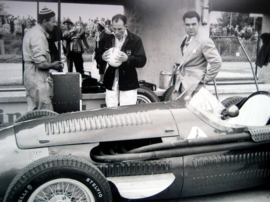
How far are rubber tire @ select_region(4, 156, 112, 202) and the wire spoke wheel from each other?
0.03m

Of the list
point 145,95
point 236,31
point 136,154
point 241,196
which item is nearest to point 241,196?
point 241,196

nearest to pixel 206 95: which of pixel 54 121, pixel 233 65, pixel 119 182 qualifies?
pixel 119 182

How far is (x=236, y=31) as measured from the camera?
12.1 metres

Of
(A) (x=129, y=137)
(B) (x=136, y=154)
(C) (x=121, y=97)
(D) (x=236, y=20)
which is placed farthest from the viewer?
(D) (x=236, y=20)

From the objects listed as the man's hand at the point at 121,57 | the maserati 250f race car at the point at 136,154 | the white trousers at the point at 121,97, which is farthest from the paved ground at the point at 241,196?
the man's hand at the point at 121,57

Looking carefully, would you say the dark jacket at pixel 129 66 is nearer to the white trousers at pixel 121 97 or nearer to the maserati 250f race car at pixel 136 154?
the white trousers at pixel 121 97

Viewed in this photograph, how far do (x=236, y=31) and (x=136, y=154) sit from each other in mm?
10784

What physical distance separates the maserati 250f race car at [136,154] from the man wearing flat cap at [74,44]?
5.40 m

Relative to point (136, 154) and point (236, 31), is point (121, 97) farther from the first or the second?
point (236, 31)

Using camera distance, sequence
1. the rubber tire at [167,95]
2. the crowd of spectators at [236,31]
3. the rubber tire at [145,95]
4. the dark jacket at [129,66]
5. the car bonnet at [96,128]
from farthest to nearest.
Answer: the crowd of spectators at [236,31]
the rubber tire at [167,95]
the rubber tire at [145,95]
the dark jacket at [129,66]
the car bonnet at [96,128]

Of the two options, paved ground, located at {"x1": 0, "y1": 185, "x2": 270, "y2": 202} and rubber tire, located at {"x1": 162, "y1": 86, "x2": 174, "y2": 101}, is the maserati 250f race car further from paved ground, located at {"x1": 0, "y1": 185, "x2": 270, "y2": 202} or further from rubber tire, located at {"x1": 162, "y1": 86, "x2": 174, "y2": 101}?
rubber tire, located at {"x1": 162, "y1": 86, "x2": 174, "y2": 101}

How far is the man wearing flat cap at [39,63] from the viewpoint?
15.1 ft

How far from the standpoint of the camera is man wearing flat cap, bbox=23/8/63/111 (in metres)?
4.59

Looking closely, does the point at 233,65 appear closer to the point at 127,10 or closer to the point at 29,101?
the point at 127,10
